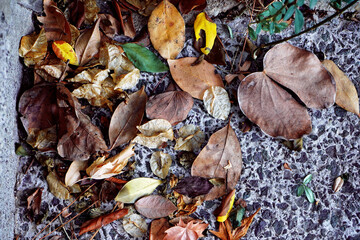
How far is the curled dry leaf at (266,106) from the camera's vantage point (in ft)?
3.87

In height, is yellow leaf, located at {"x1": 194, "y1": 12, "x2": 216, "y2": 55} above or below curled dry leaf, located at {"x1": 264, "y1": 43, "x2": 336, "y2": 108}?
above

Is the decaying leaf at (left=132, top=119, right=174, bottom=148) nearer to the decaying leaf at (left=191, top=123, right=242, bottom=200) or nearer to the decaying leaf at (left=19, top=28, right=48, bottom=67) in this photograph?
the decaying leaf at (left=191, top=123, right=242, bottom=200)

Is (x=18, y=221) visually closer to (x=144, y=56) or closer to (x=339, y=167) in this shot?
(x=144, y=56)

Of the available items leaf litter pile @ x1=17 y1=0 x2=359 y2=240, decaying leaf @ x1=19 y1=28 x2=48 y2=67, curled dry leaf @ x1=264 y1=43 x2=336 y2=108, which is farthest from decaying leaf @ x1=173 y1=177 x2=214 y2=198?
decaying leaf @ x1=19 y1=28 x2=48 y2=67

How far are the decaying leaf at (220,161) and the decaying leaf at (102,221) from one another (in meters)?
0.30

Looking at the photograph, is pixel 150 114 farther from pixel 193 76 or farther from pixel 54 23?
pixel 54 23

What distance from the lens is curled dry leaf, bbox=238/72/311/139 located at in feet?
3.87

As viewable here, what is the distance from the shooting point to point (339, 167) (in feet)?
4.12

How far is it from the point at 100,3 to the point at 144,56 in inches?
10.4

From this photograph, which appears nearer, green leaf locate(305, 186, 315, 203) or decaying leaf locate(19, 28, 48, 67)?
decaying leaf locate(19, 28, 48, 67)

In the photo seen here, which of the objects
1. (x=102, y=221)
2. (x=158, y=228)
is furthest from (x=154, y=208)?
(x=102, y=221)

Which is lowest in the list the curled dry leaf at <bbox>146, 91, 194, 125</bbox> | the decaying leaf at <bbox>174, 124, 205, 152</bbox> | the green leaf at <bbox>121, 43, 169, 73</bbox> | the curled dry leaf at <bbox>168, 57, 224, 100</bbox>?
the decaying leaf at <bbox>174, 124, 205, 152</bbox>

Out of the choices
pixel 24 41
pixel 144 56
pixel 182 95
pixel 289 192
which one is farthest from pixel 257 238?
pixel 24 41

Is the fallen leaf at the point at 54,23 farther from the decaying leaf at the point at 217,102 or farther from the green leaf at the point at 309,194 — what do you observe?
the green leaf at the point at 309,194
